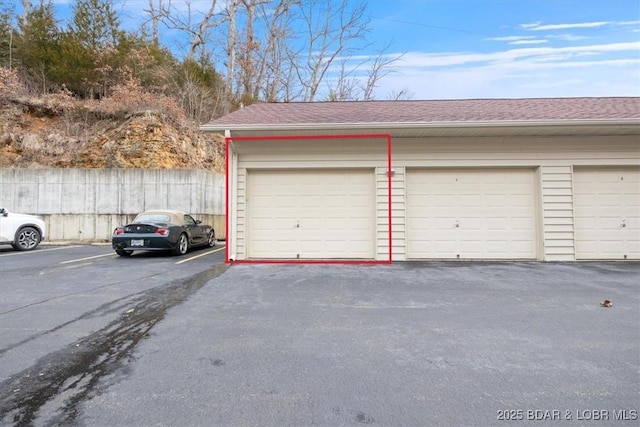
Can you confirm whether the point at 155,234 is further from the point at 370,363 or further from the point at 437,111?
the point at 437,111

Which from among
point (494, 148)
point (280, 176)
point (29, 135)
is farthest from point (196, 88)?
point (494, 148)

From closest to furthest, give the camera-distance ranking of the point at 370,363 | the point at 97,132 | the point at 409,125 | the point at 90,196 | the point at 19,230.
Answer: the point at 370,363
the point at 409,125
the point at 19,230
the point at 90,196
the point at 97,132

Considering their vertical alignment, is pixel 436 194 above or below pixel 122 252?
above

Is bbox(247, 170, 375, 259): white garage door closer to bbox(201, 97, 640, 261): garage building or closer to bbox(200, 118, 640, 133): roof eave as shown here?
bbox(201, 97, 640, 261): garage building

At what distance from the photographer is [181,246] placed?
976 cm

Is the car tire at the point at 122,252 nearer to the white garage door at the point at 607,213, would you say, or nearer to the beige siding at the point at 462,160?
the beige siding at the point at 462,160

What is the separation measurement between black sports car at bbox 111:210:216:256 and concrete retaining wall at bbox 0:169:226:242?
430 centimetres

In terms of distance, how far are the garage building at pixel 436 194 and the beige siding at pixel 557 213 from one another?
0.08 feet

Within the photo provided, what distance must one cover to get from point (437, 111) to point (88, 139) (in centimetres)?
1552

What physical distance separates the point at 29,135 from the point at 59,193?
4734 mm

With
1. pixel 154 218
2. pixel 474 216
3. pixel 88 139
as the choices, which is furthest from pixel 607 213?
pixel 88 139

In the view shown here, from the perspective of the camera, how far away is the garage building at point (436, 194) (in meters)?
8.45

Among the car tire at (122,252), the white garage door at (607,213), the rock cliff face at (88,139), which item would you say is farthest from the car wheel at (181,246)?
the white garage door at (607,213)

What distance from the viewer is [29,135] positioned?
1622 centimetres
